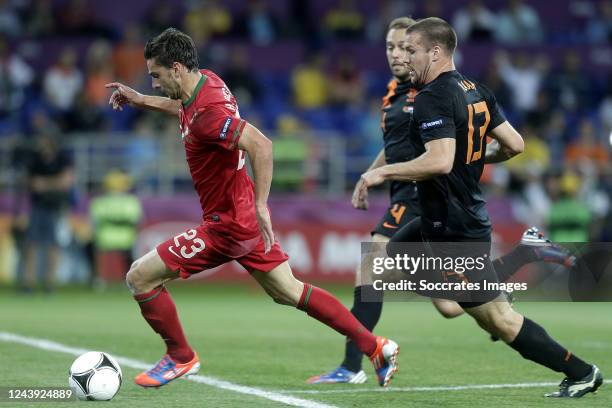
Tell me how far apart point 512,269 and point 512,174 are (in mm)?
10148

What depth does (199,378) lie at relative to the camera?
25.5ft

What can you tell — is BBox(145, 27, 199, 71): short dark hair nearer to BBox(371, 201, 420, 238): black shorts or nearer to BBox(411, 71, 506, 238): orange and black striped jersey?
BBox(411, 71, 506, 238): orange and black striped jersey

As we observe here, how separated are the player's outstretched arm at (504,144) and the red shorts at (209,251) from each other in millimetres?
1440

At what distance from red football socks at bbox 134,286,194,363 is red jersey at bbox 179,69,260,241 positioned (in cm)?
55

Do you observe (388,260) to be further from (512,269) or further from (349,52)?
(349,52)

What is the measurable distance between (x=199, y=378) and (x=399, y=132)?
2168 millimetres

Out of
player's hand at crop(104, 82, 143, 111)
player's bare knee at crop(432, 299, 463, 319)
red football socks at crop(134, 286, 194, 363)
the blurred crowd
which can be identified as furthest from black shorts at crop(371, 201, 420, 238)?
the blurred crowd

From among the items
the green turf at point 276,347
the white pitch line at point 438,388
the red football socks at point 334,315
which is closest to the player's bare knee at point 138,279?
the green turf at point 276,347

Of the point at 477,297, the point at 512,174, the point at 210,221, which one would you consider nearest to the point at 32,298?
the point at 512,174

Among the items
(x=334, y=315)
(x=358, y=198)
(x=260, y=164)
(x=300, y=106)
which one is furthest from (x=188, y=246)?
(x=300, y=106)

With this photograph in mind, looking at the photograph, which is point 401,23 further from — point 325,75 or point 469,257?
point 325,75

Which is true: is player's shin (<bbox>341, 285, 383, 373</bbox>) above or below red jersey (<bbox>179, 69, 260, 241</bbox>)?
below

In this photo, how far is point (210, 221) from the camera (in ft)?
23.4

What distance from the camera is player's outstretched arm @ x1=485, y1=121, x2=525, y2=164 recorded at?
22.6 feet
